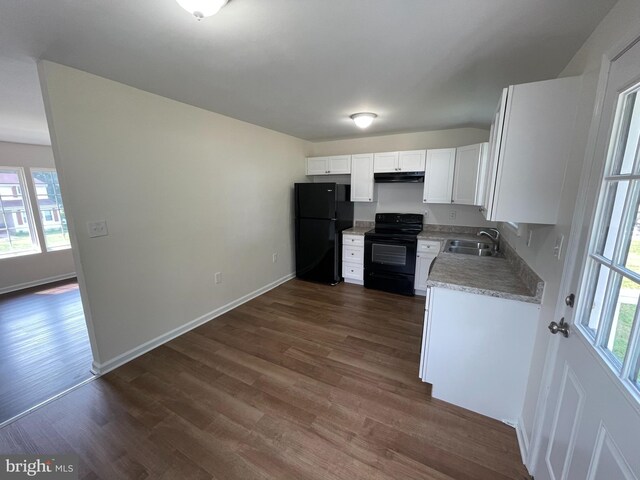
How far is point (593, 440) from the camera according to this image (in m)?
0.86

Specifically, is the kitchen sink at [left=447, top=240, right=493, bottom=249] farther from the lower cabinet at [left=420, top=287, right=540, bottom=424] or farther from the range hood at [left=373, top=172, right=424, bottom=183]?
the lower cabinet at [left=420, top=287, right=540, bottom=424]

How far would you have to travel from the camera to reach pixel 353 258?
403 centimetres

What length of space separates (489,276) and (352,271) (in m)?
2.36

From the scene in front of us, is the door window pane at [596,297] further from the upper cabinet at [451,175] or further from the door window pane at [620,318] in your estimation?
the upper cabinet at [451,175]

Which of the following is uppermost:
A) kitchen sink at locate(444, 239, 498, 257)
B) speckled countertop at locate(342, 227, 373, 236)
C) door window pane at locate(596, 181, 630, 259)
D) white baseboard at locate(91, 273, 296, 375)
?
door window pane at locate(596, 181, 630, 259)

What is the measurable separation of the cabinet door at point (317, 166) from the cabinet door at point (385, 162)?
2.79 ft

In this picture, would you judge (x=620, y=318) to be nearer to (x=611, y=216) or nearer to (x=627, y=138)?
(x=611, y=216)

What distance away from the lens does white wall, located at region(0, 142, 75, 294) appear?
12.6 feet

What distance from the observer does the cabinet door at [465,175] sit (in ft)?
10.5

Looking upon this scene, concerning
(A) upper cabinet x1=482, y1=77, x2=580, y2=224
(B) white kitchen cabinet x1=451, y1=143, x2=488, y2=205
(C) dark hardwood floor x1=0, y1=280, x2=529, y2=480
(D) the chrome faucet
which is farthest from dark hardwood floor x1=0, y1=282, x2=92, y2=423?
(B) white kitchen cabinet x1=451, y1=143, x2=488, y2=205

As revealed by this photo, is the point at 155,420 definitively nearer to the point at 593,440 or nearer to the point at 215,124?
the point at 593,440

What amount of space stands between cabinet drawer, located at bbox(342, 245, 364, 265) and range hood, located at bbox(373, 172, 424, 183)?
1113mm

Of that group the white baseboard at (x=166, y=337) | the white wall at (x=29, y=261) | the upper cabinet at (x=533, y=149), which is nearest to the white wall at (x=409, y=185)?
the white baseboard at (x=166, y=337)

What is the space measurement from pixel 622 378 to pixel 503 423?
126 cm
